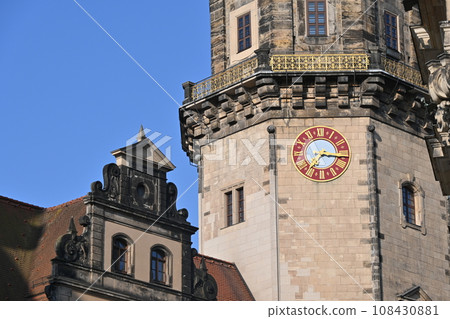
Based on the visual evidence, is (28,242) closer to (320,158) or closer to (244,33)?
(320,158)

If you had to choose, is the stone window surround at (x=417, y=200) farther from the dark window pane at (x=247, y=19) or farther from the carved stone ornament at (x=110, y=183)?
the carved stone ornament at (x=110, y=183)

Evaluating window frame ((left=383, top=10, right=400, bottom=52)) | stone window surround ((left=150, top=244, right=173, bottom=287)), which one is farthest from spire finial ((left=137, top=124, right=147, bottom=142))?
window frame ((left=383, top=10, right=400, bottom=52))

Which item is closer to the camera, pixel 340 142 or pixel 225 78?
pixel 340 142

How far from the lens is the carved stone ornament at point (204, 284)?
1896 inches

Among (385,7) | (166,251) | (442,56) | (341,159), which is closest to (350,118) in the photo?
(341,159)

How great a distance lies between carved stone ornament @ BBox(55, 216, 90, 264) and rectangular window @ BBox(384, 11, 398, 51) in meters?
16.7

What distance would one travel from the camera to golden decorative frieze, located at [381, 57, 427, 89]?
5428 cm

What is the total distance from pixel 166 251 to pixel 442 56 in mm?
22125

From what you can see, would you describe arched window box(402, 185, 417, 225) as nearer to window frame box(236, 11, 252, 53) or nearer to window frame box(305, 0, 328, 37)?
window frame box(305, 0, 328, 37)

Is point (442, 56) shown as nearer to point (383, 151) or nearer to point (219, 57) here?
point (383, 151)

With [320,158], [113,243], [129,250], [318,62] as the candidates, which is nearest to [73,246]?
[113,243]

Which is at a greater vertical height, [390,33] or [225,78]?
[390,33]

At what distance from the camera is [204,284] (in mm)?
48469

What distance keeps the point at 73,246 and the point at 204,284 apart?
6.00 metres
